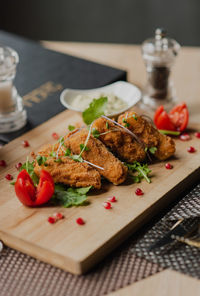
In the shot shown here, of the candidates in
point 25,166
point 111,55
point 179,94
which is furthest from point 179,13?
point 25,166

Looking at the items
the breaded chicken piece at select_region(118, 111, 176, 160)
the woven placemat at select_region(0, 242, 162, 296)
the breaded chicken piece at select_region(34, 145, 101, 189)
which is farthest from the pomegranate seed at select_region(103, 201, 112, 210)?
the breaded chicken piece at select_region(118, 111, 176, 160)

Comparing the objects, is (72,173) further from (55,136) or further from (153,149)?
(55,136)

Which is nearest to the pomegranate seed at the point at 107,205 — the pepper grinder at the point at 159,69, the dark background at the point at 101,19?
the pepper grinder at the point at 159,69

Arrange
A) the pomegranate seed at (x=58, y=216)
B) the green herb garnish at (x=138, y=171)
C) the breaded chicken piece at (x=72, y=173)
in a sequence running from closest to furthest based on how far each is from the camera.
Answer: the pomegranate seed at (x=58, y=216) < the breaded chicken piece at (x=72, y=173) < the green herb garnish at (x=138, y=171)

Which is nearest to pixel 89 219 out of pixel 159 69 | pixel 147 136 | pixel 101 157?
pixel 101 157

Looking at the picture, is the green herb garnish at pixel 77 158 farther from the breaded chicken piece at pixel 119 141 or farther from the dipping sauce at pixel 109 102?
the dipping sauce at pixel 109 102

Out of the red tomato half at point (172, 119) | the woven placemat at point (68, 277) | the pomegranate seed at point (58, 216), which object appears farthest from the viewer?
the red tomato half at point (172, 119)

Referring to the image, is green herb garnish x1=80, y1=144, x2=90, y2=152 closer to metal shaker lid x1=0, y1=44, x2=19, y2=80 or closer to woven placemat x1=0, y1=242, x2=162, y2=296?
woven placemat x1=0, y1=242, x2=162, y2=296
